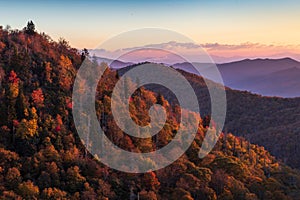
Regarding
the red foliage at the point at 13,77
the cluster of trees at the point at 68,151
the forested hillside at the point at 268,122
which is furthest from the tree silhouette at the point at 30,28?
the forested hillside at the point at 268,122

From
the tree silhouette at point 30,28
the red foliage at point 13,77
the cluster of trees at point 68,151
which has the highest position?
the tree silhouette at point 30,28

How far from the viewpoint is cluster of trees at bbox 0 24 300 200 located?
165ft

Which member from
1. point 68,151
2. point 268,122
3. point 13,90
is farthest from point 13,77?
point 268,122

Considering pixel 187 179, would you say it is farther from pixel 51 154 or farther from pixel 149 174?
pixel 51 154

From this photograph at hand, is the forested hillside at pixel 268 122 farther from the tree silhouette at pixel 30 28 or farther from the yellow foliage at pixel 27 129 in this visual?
the yellow foliage at pixel 27 129

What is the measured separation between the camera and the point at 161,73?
18800 cm

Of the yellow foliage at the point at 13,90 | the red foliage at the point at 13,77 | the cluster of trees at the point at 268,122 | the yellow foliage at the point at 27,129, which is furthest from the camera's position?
the cluster of trees at the point at 268,122

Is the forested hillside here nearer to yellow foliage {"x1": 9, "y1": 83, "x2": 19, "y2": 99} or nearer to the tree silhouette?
the tree silhouette

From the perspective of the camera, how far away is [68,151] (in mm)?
54344

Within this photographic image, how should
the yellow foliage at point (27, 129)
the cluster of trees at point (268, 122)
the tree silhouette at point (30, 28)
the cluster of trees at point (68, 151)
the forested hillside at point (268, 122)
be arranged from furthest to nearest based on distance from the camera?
the forested hillside at point (268, 122)
the cluster of trees at point (268, 122)
the tree silhouette at point (30, 28)
the yellow foliage at point (27, 129)
the cluster of trees at point (68, 151)

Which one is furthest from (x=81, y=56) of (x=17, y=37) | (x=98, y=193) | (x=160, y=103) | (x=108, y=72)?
(x=98, y=193)

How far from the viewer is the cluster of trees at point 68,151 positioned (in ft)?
165

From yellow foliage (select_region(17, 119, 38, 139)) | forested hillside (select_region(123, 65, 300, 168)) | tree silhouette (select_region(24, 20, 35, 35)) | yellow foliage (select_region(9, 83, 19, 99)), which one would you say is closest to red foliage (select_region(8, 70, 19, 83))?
yellow foliage (select_region(9, 83, 19, 99))

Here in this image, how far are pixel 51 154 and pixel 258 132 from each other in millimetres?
109375
